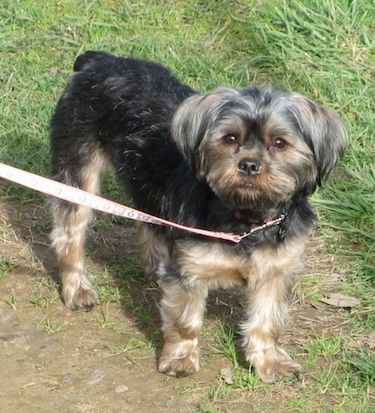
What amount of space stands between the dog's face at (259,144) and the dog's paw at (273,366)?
90 cm

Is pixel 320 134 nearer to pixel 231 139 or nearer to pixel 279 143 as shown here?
pixel 279 143

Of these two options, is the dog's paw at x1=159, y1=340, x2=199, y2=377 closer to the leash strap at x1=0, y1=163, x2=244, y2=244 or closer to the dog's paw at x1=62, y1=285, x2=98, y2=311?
the leash strap at x1=0, y1=163, x2=244, y2=244

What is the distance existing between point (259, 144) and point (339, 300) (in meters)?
1.75

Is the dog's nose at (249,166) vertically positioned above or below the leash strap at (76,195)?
above

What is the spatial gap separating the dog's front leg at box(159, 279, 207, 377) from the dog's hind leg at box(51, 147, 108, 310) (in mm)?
849

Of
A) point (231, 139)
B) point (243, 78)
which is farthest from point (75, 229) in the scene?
point (243, 78)

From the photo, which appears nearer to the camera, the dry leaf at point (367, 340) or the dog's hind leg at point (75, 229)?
the dry leaf at point (367, 340)

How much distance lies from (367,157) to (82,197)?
316cm

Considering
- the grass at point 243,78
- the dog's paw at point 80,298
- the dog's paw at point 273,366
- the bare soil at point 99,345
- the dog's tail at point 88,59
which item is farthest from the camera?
the dog's tail at point 88,59

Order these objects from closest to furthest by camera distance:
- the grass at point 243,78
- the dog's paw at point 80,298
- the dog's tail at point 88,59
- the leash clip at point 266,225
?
the leash clip at point 266,225 → the grass at point 243,78 → the dog's paw at point 80,298 → the dog's tail at point 88,59

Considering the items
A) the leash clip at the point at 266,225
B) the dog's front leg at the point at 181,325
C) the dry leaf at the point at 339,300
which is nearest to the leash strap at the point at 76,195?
the leash clip at the point at 266,225

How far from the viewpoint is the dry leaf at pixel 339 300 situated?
19.6 feet

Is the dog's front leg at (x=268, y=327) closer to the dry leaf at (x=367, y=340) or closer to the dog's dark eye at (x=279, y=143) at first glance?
the dry leaf at (x=367, y=340)

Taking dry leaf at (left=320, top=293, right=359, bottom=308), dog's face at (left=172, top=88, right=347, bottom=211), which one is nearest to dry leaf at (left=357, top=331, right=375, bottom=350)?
dry leaf at (left=320, top=293, right=359, bottom=308)
